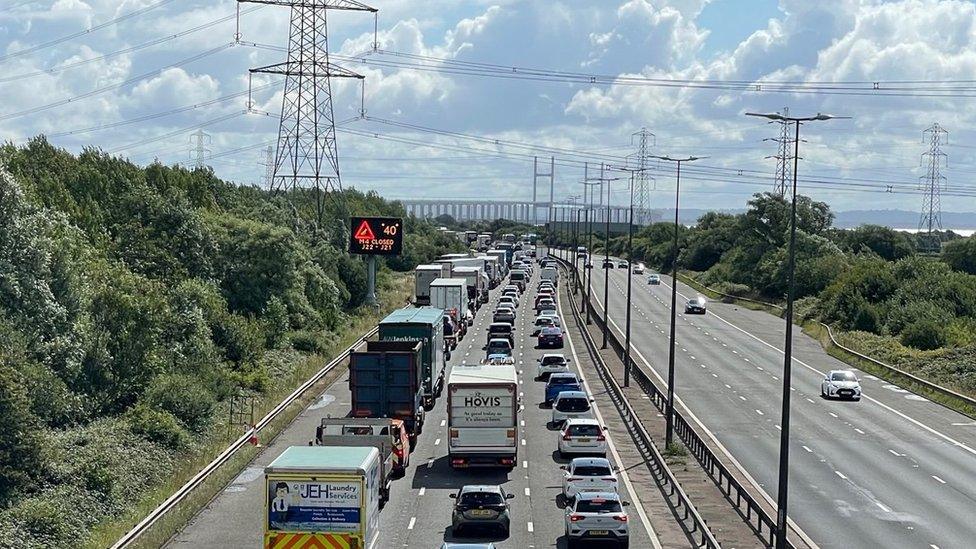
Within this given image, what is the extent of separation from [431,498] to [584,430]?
7330mm

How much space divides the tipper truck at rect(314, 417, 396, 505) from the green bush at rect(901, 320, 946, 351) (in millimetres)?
50907

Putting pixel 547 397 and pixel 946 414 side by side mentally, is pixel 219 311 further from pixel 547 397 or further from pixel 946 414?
pixel 946 414

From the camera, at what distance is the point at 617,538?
2678cm

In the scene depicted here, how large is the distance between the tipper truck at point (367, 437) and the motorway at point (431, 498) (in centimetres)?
67

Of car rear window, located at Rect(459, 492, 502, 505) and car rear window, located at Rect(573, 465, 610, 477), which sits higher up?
car rear window, located at Rect(459, 492, 502, 505)

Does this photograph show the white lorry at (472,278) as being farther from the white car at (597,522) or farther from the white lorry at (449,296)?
the white car at (597,522)

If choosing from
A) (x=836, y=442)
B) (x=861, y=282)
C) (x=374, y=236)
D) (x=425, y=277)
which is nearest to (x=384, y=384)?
(x=836, y=442)

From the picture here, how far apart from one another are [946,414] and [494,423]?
25.8m

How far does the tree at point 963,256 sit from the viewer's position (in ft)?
422

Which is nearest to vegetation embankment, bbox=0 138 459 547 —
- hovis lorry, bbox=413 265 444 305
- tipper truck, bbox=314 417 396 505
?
hovis lorry, bbox=413 265 444 305

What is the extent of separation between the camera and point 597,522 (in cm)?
2681

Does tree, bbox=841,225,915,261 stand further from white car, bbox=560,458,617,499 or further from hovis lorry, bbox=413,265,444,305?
white car, bbox=560,458,617,499

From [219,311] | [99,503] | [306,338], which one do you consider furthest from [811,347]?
[99,503]

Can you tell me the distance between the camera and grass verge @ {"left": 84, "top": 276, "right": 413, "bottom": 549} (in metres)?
28.7
